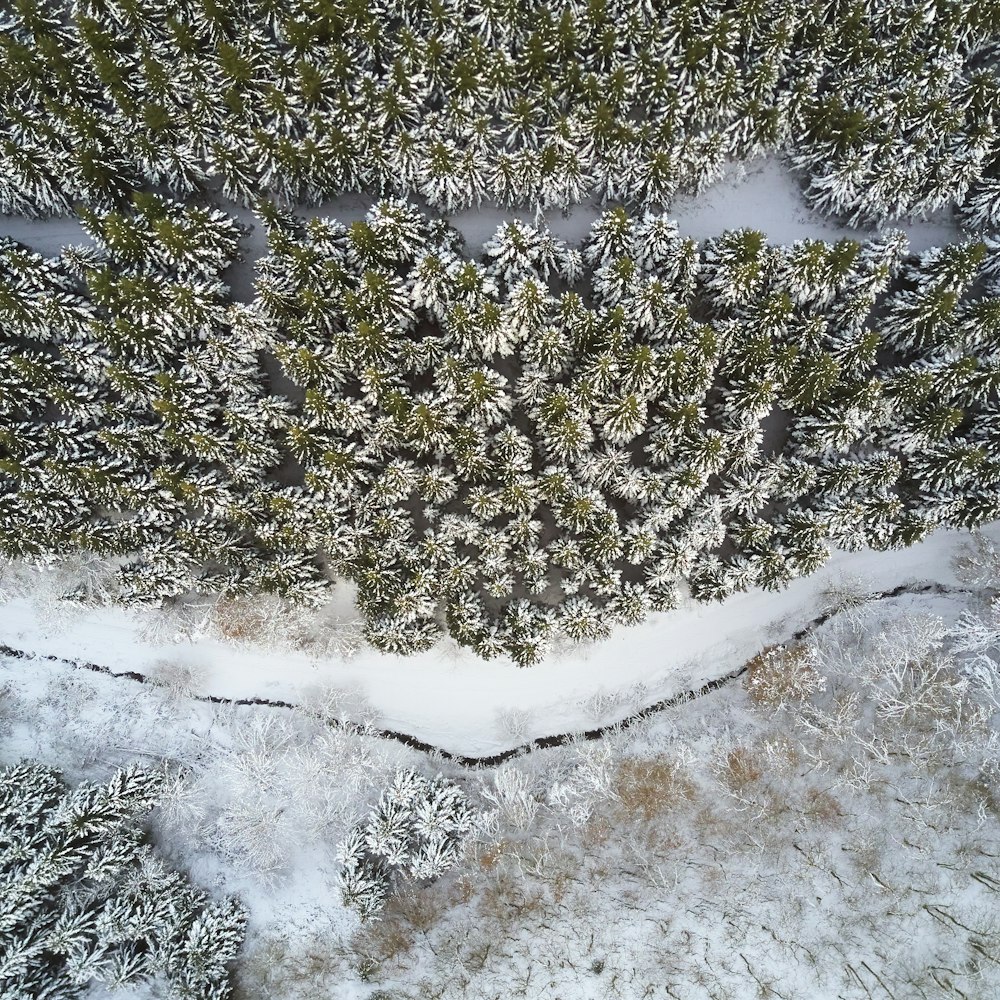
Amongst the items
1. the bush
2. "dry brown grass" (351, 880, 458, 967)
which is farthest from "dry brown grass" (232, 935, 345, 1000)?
the bush

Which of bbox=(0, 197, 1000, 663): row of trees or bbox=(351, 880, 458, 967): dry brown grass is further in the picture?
bbox=(351, 880, 458, 967): dry brown grass

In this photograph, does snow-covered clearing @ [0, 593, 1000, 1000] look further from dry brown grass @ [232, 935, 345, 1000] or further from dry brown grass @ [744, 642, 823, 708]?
dry brown grass @ [744, 642, 823, 708]

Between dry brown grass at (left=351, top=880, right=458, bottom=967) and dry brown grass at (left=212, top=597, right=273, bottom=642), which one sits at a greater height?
dry brown grass at (left=212, top=597, right=273, bottom=642)

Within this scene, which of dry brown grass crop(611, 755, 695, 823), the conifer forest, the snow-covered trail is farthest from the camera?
the snow-covered trail

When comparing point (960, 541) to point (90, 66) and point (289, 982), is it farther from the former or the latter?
point (90, 66)

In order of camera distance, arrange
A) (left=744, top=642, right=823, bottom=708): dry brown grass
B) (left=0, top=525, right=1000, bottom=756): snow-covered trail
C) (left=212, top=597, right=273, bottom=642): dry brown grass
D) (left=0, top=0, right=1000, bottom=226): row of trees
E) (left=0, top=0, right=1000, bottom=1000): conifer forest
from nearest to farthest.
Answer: (left=0, top=0, right=1000, bottom=1000): conifer forest, (left=0, top=0, right=1000, bottom=226): row of trees, (left=744, top=642, right=823, bottom=708): dry brown grass, (left=212, top=597, right=273, bottom=642): dry brown grass, (left=0, top=525, right=1000, bottom=756): snow-covered trail

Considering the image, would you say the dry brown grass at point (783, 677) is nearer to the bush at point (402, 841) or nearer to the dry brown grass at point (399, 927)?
the bush at point (402, 841)
